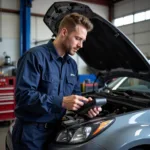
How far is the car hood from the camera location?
2.05 m

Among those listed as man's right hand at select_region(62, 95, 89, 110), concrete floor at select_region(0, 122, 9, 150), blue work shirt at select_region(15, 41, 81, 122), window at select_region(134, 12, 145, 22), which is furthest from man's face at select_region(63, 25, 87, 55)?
window at select_region(134, 12, 145, 22)

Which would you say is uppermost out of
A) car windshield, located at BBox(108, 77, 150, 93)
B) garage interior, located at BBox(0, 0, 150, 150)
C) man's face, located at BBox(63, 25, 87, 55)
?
garage interior, located at BBox(0, 0, 150, 150)

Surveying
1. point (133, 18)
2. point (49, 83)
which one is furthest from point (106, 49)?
point (133, 18)

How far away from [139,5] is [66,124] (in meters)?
9.44

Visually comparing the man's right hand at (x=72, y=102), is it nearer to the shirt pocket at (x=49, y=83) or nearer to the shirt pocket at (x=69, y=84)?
the shirt pocket at (x=49, y=83)

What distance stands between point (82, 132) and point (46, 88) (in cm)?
42

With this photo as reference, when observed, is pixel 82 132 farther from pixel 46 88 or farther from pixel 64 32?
pixel 64 32

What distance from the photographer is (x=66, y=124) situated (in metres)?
1.82

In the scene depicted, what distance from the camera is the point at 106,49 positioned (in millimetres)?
2502

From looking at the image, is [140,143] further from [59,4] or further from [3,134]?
[3,134]

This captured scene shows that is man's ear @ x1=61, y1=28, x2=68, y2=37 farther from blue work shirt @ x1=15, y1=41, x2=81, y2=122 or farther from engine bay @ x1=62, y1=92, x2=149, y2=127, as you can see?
engine bay @ x1=62, y1=92, x2=149, y2=127

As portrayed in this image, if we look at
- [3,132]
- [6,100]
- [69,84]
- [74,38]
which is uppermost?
[74,38]

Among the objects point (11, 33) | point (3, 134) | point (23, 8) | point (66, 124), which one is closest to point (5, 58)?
point (11, 33)

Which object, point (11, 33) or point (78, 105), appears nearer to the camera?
point (78, 105)
